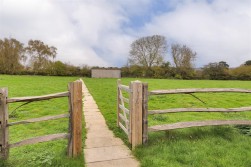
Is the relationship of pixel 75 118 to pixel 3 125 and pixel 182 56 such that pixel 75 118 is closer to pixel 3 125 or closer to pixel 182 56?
pixel 3 125

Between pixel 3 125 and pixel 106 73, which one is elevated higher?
pixel 106 73

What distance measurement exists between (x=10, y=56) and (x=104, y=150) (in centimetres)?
5288

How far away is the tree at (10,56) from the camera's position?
50.7 meters

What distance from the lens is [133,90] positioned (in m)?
5.42

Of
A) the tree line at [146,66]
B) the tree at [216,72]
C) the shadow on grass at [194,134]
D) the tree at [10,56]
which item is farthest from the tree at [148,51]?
the shadow on grass at [194,134]

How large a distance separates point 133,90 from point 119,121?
7.82 ft

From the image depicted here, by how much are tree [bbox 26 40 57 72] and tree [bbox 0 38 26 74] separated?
17.3ft

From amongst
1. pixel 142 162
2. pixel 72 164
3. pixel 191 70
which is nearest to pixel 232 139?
pixel 142 162

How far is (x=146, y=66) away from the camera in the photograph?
177 feet

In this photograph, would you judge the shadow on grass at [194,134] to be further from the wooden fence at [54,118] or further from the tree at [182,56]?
the tree at [182,56]

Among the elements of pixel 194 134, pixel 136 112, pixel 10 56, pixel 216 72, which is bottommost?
pixel 194 134

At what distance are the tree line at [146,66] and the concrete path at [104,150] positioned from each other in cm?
4523

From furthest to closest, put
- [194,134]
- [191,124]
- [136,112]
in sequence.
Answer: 1. [194,134]
2. [191,124]
3. [136,112]

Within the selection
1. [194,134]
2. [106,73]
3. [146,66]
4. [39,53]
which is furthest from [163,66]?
[194,134]
